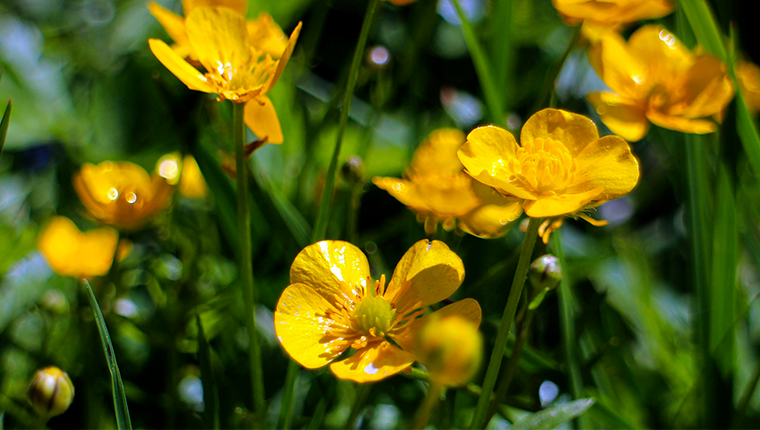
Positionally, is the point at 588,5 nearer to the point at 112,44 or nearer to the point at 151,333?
the point at 151,333

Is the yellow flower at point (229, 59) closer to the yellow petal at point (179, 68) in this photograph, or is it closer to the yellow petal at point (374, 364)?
the yellow petal at point (179, 68)

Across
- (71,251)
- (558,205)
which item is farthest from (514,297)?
(71,251)

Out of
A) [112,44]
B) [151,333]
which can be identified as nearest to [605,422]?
[151,333]

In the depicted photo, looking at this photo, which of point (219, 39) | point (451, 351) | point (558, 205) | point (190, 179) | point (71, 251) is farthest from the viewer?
point (190, 179)

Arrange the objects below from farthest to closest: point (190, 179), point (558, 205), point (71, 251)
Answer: point (190, 179) < point (71, 251) < point (558, 205)

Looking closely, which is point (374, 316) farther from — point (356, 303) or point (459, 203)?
point (459, 203)

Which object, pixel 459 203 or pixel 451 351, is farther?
pixel 459 203

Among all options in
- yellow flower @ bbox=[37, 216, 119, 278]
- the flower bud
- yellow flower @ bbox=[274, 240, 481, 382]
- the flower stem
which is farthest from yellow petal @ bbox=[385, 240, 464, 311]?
yellow flower @ bbox=[37, 216, 119, 278]
